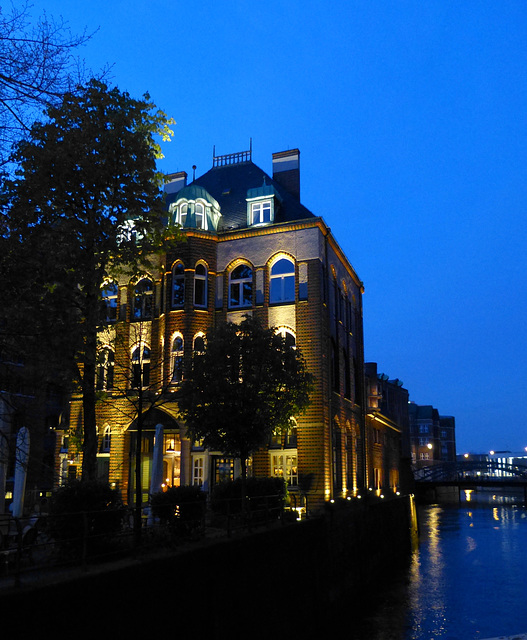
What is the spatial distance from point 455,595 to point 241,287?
16.4m

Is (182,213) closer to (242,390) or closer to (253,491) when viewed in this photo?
(242,390)

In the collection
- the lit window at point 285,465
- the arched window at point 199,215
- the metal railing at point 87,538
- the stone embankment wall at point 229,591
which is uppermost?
the arched window at point 199,215

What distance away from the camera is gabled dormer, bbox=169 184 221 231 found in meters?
30.9

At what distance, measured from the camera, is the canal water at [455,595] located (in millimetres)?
19797

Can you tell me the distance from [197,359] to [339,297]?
1279 cm

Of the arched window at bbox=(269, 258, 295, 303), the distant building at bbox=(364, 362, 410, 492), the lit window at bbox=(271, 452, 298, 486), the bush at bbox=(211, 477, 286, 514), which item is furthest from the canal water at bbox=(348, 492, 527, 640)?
the arched window at bbox=(269, 258, 295, 303)

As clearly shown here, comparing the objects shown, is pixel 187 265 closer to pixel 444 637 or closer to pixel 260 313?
pixel 260 313

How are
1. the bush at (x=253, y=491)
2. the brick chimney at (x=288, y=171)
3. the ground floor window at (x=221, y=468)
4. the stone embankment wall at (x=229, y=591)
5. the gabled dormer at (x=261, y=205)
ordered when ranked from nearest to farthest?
the stone embankment wall at (x=229, y=591) → the bush at (x=253, y=491) → the ground floor window at (x=221, y=468) → the gabled dormer at (x=261, y=205) → the brick chimney at (x=288, y=171)

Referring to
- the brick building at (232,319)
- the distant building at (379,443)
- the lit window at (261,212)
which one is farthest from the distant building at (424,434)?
the lit window at (261,212)

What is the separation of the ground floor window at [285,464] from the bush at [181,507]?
12.0m

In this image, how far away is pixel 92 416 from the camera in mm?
18281

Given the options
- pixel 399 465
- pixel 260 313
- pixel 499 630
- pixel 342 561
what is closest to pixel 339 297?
pixel 260 313

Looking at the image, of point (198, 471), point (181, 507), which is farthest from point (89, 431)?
point (198, 471)

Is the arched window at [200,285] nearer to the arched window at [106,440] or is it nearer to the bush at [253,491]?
the arched window at [106,440]
